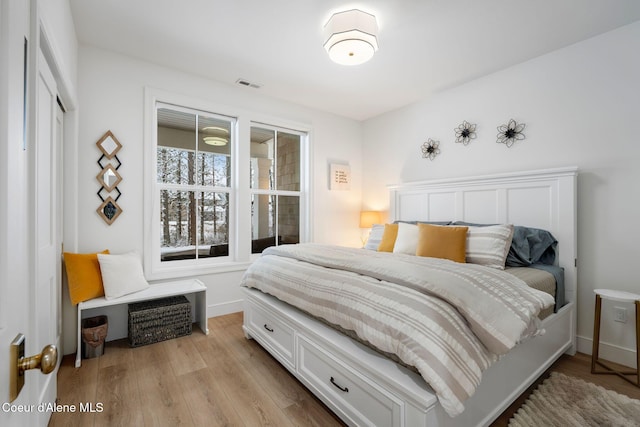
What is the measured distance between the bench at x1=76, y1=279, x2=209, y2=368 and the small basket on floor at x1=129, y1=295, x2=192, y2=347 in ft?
0.42

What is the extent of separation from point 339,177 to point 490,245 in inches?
91.1

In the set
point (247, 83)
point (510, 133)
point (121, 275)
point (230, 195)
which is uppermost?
point (247, 83)

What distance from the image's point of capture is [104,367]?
220cm

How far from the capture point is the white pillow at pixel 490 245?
238cm

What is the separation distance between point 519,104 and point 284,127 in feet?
8.48

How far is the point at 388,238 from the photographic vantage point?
3186 millimetres

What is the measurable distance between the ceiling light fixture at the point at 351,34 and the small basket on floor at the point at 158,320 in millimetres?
2540

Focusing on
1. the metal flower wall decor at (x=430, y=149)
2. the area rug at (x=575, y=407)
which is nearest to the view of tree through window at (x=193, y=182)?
the metal flower wall decor at (x=430, y=149)

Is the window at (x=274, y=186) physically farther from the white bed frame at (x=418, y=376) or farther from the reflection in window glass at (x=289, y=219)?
the white bed frame at (x=418, y=376)

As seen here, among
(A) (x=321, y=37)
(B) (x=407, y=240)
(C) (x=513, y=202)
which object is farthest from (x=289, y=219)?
(C) (x=513, y=202)

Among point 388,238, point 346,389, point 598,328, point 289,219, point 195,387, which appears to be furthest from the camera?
point 289,219

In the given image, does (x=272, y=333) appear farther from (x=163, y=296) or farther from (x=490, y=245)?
(x=490, y=245)

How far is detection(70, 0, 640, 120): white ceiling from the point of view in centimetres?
210

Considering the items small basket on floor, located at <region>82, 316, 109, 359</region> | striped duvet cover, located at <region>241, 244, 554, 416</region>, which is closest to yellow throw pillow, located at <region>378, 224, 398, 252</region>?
striped duvet cover, located at <region>241, 244, 554, 416</region>
